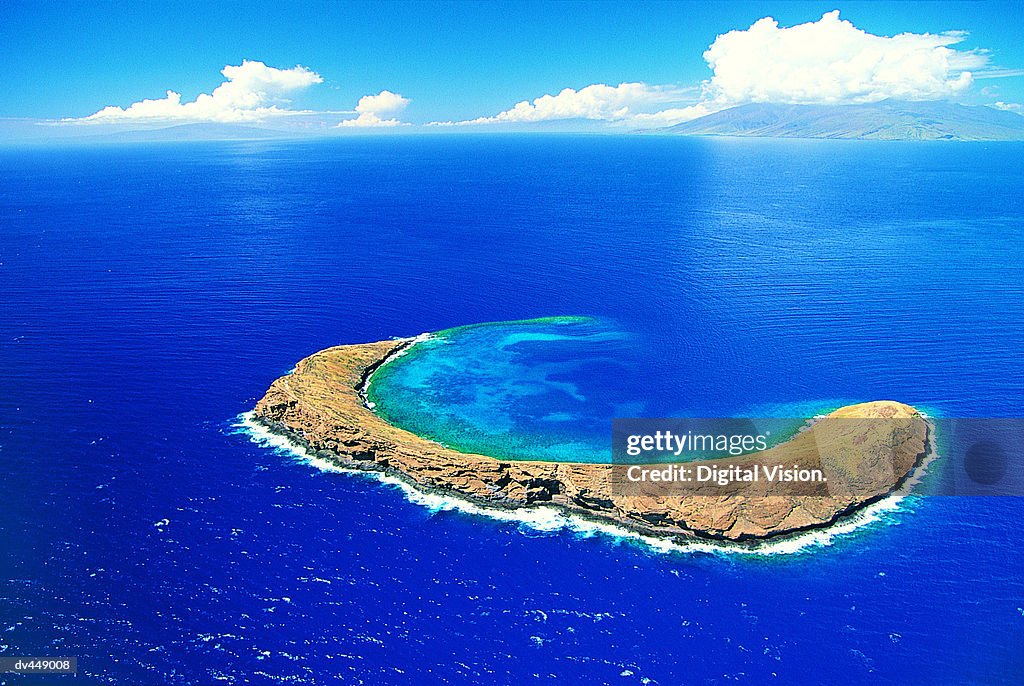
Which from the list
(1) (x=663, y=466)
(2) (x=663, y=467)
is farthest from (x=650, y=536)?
(1) (x=663, y=466)

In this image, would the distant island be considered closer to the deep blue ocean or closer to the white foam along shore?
the white foam along shore

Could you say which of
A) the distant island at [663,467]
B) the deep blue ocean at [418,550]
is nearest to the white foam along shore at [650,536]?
the deep blue ocean at [418,550]

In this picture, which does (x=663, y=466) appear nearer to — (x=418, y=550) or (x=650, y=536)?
(x=650, y=536)

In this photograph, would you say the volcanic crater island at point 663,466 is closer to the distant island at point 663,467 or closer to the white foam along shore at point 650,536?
the distant island at point 663,467

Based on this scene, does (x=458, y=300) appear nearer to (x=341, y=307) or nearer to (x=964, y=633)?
(x=341, y=307)

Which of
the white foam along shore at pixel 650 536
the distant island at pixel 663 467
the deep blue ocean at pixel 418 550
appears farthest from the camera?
the distant island at pixel 663 467

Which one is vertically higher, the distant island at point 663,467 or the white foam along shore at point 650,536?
the distant island at point 663,467

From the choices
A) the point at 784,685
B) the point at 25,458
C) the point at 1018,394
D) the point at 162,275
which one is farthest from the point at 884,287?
the point at 162,275
